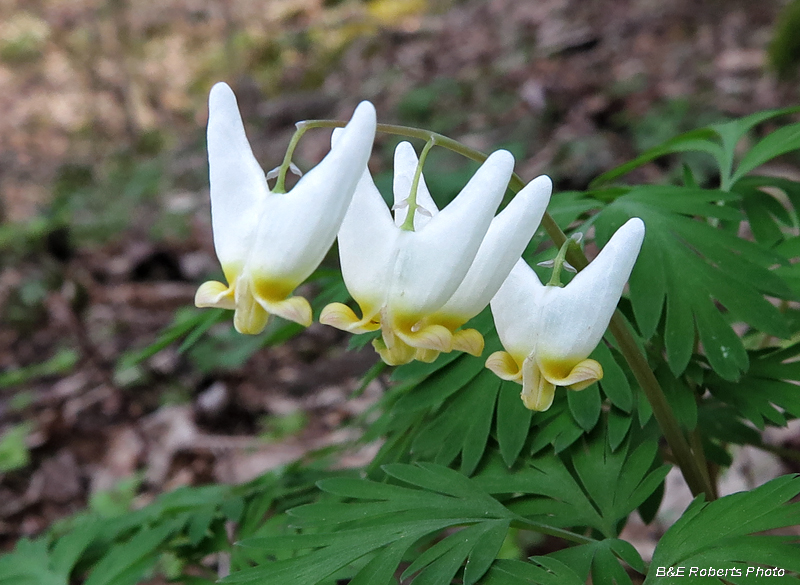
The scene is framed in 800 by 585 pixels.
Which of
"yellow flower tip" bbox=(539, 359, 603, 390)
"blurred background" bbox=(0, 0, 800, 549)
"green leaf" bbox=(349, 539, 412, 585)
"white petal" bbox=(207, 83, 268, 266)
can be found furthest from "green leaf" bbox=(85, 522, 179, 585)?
"yellow flower tip" bbox=(539, 359, 603, 390)

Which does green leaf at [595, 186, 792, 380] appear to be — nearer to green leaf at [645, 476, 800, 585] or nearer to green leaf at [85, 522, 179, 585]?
green leaf at [645, 476, 800, 585]

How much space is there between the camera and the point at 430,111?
6.45 m

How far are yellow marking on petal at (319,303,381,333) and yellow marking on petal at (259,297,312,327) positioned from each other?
4cm

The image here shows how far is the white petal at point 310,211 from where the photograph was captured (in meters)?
1.05

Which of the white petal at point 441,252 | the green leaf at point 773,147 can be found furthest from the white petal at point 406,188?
the green leaf at point 773,147

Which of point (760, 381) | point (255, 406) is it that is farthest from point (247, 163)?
point (255, 406)

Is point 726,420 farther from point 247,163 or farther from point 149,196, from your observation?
point 149,196

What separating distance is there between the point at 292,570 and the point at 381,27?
927cm

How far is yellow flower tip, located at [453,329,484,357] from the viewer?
1149mm

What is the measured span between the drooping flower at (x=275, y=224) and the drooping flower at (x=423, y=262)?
6cm

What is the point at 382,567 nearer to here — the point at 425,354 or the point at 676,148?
the point at 425,354

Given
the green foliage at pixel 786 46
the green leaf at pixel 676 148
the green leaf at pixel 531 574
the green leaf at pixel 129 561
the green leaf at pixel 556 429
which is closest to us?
the green leaf at pixel 531 574

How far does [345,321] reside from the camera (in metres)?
1.12

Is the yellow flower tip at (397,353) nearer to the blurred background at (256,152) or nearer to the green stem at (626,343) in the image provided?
the green stem at (626,343)
